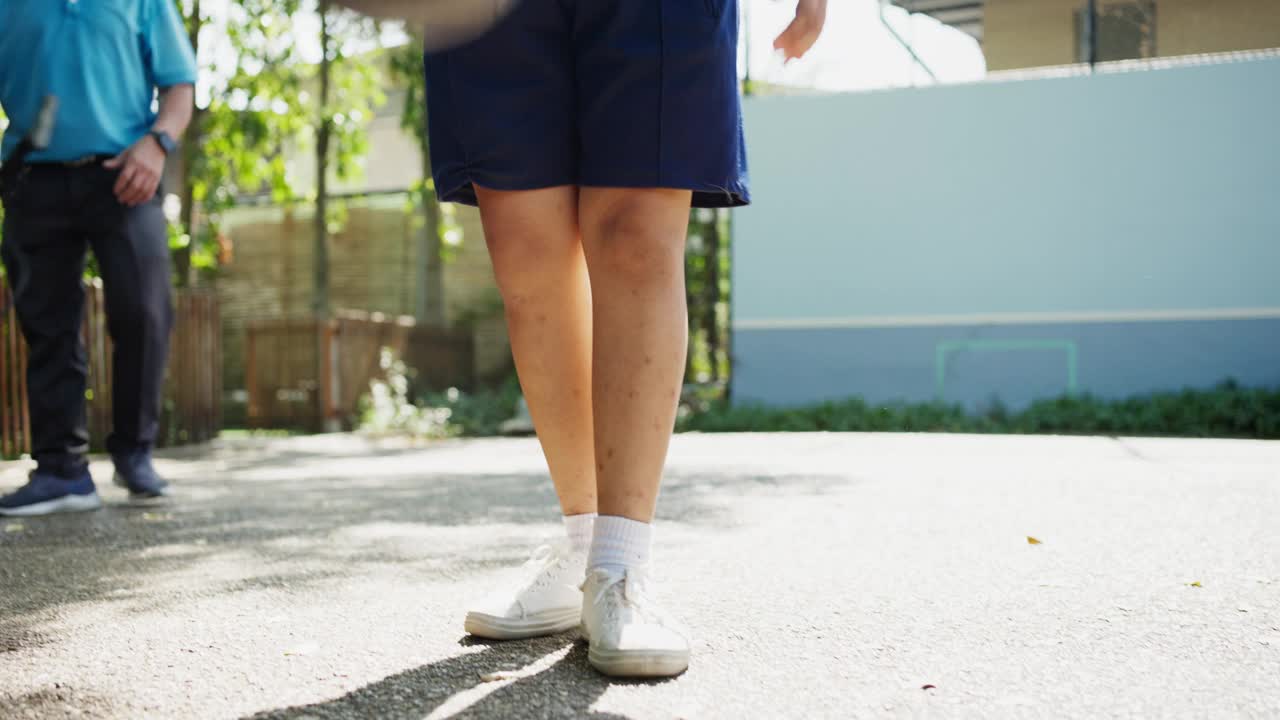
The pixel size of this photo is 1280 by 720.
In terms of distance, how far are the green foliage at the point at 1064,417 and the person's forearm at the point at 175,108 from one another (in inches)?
232

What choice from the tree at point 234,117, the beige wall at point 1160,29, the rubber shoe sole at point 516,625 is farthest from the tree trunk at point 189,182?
the rubber shoe sole at point 516,625

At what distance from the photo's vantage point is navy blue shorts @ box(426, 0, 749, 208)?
157 cm

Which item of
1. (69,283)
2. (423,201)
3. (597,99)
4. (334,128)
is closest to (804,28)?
(597,99)

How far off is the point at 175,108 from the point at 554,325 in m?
2.06

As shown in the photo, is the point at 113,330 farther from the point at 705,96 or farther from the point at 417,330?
the point at 417,330

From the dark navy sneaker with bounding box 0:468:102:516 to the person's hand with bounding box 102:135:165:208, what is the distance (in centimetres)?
81

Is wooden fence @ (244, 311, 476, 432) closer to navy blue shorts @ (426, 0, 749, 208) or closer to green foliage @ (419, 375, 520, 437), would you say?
green foliage @ (419, 375, 520, 437)

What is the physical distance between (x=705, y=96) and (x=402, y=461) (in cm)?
453

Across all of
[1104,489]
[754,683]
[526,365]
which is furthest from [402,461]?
[754,683]

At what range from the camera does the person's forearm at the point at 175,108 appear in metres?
3.18

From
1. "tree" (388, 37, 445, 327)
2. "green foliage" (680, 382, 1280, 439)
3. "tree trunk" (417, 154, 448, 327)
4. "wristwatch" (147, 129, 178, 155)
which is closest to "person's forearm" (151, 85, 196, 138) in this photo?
"wristwatch" (147, 129, 178, 155)

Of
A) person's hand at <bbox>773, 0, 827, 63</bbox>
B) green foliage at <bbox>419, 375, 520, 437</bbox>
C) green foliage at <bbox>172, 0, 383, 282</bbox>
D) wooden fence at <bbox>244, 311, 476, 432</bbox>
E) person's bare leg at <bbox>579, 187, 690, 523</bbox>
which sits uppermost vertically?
green foliage at <bbox>172, 0, 383, 282</bbox>

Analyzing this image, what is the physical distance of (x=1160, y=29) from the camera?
9.26m

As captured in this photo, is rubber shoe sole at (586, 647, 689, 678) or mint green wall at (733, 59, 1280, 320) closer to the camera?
rubber shoe sole at (586, 647, 689, 678)
